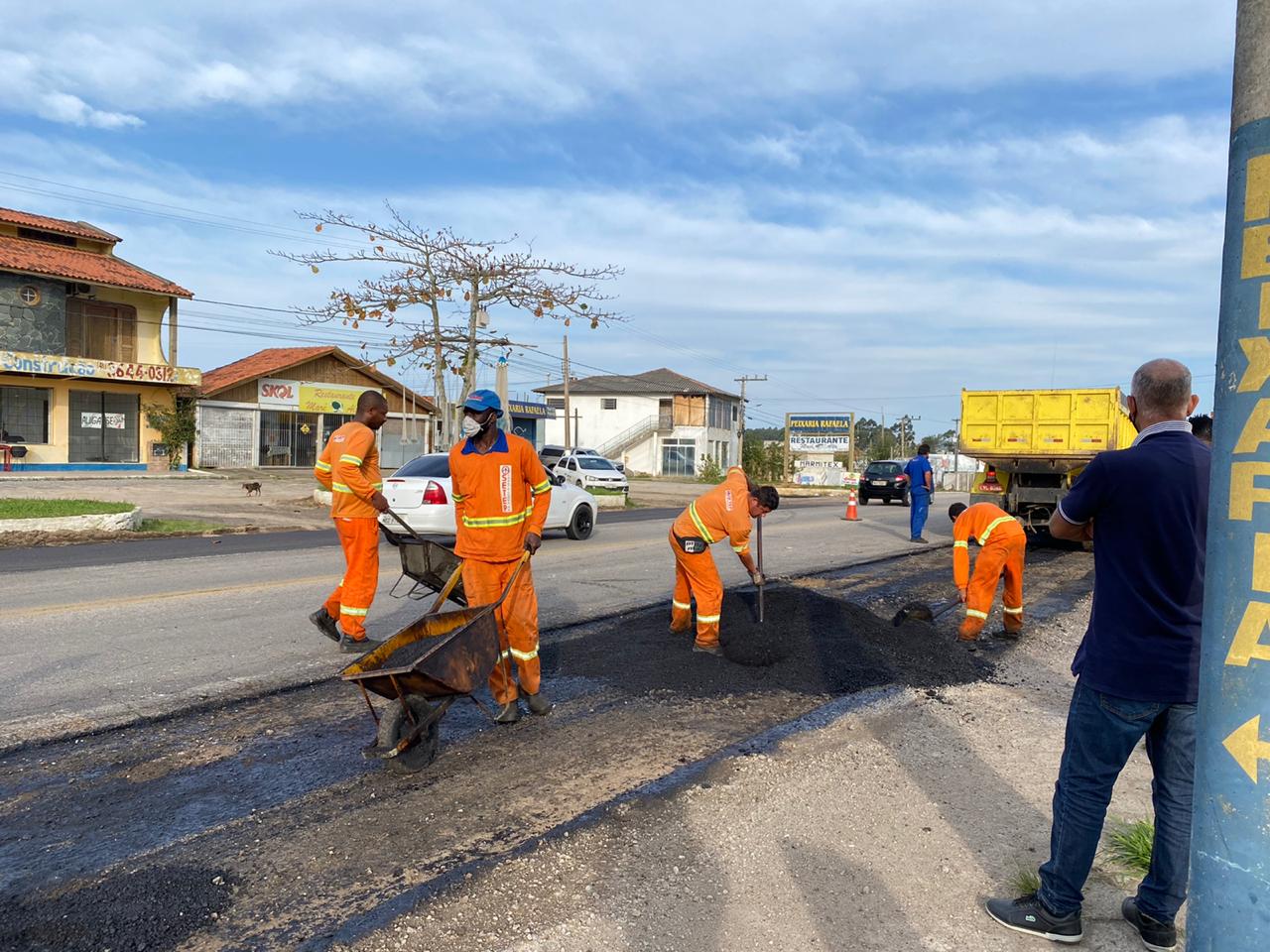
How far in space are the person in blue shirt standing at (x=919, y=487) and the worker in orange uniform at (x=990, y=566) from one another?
841 cm

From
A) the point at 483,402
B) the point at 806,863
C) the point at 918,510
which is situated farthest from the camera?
the point at 918,510

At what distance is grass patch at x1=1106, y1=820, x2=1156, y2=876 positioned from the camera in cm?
355

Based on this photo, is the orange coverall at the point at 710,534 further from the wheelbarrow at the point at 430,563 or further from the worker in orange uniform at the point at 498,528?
the worker in orange uniform at the point at 498,528

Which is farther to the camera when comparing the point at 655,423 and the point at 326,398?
the point at 655,423

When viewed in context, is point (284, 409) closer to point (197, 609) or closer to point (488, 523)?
point (197, 609)

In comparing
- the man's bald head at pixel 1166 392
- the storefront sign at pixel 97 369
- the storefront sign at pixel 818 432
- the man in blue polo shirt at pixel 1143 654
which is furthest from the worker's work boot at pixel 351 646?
the storefront sign at pixel 818 432

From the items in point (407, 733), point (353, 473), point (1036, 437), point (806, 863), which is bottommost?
point (806, 863)

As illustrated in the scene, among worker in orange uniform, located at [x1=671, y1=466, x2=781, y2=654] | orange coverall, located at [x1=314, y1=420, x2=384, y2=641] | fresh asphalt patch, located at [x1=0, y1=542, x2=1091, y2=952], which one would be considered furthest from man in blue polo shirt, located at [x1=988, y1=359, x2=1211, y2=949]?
orange coverall, located at [x1=314, y1=420, x2=384, y2=641]

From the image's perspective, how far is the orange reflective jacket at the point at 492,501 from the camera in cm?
509

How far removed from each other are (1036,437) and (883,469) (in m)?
Result: 15.4

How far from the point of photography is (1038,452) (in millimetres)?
15711

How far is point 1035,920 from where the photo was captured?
3.08 m

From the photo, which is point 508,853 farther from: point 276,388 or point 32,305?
point 276,388

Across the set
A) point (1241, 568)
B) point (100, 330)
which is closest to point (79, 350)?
point (100, 330)
